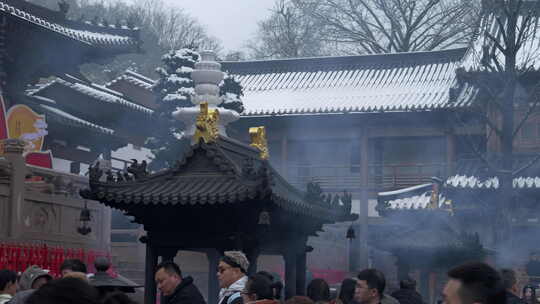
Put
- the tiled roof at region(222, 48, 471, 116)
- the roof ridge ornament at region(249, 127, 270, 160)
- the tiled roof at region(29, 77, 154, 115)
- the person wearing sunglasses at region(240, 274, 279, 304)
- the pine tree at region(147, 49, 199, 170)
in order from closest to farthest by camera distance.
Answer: the person wearing sunglasses at region(240, 274, 279, 304) → the roof ridge ornament at region(249, 127, 270, 160) → the tiled roof at region(29, 77, 154, 115) → the pine tree at region(147, 49, 199, 170) → the tiled roof at region(222, 48, 471, 116)

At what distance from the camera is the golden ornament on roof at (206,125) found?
9.56 m

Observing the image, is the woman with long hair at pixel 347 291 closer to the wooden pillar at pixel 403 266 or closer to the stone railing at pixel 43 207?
the wooden pillar at pixel 403 266

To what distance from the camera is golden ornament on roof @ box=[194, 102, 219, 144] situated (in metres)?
9.56

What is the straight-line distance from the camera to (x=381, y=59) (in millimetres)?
29781

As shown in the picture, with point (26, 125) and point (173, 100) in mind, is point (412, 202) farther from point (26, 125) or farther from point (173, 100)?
point (26, 125)

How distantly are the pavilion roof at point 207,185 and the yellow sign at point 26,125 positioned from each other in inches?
324

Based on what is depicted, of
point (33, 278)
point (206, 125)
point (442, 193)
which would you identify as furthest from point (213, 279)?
point (442, 193)

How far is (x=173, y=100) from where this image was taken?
75.7 ft

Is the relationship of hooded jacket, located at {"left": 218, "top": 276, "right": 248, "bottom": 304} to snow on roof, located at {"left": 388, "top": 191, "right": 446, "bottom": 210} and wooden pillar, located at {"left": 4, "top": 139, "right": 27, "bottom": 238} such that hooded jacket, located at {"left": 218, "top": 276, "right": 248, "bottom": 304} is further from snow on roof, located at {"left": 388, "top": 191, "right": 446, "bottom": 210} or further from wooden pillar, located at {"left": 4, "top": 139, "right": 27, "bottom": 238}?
snow on roof, located at {"left": 388, "top": 191, "right": 446, "bottom": 210}

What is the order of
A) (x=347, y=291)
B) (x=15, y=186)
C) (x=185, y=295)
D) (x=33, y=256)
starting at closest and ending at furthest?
(x=185, y=295), (x=347, y=291), (x=33, y=256), (x=15, y=186)

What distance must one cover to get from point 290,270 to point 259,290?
4.55 metres

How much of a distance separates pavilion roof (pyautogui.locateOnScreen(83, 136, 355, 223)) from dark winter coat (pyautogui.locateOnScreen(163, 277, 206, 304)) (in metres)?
2.29

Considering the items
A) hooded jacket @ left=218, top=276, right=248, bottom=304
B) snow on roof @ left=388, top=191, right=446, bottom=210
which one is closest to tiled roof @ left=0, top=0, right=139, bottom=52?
snow on roof @ left=388, top=191, right=446, bottom=210

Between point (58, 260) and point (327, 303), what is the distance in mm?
6707
